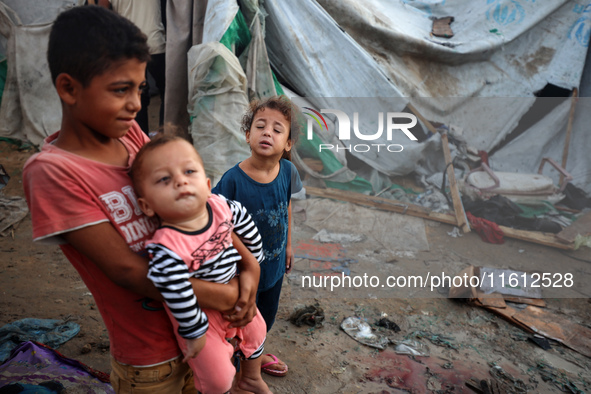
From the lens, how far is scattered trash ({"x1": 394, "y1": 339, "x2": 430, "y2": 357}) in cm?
236

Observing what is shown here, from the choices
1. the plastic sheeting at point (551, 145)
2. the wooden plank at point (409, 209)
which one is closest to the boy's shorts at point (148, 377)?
the wooden plank at point (409, 209)

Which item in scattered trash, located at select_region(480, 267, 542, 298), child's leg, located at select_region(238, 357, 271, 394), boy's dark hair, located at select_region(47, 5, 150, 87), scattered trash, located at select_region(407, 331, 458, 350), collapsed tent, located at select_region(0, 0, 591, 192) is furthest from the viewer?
collapsed tent, located at select_region(0, 0, 591, 192)

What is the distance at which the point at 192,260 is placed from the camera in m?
0.96

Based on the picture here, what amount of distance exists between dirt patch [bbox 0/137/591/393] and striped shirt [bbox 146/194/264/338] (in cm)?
122

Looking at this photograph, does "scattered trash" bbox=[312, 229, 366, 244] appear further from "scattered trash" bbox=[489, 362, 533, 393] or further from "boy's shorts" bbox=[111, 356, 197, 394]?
"boy's shorts" bbox=[111, 356, 197, 394]

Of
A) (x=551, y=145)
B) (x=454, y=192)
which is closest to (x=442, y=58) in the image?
(x=551, y=145)

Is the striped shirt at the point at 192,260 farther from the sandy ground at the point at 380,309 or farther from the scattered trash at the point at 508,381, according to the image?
the scattered trash at the point at 508,381

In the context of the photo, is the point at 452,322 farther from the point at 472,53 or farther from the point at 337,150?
the point at 472,53

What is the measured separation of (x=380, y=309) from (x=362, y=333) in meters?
0.41

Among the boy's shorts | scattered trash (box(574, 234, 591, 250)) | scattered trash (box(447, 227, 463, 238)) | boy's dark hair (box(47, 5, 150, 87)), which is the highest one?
boy's dark hair (box(47, 5, 150, 87))

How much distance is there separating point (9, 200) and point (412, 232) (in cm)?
422

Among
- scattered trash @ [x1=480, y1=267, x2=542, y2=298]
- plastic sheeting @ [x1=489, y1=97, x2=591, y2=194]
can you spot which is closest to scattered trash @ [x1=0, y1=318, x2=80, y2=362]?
scattered trash @ [x1=480, y1=267, x2=542, y2=298]

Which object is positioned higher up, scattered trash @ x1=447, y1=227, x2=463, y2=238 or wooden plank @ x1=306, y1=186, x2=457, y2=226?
wooden plank @ x1=306, y1=186, x2=457, y2=226

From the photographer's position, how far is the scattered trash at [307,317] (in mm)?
2545
